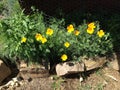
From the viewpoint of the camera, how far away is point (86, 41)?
4523 millimetres

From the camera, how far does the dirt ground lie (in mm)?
4508

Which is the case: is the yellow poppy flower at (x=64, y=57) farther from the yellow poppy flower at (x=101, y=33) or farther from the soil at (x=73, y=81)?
the yellow poppy flower at (x=101, y=33)

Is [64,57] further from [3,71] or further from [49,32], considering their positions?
[3,71]

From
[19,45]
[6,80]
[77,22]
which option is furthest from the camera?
[77,22]

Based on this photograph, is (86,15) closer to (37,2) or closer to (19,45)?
(37,2)

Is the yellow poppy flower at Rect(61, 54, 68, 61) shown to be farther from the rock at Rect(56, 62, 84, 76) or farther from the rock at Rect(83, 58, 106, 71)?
the rock at Rect(83, 58, 106, 71)

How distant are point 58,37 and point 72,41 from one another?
→ 209 millimetres

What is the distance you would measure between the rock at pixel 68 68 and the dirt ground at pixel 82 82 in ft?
0.43

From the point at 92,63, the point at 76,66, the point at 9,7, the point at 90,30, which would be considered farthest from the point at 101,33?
the point at 9,7

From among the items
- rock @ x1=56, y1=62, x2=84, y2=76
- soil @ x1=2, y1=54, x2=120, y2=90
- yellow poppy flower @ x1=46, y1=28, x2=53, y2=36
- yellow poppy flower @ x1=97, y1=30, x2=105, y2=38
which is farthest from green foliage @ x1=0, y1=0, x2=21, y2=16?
yellow poppy flower @ x1=97, y1=30, x2=105, y2=38

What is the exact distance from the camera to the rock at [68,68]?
4465 mm

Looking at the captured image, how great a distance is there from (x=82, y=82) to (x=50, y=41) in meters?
0.75

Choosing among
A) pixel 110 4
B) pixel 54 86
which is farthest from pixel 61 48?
pixel 110 4

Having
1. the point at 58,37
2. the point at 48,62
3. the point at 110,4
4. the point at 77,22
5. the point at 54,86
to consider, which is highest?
the point at 110,4
